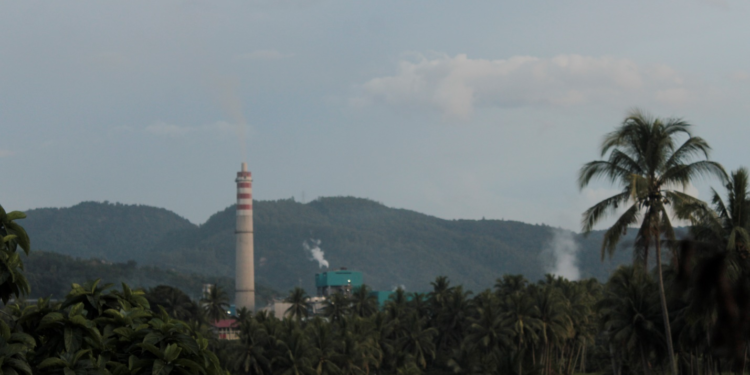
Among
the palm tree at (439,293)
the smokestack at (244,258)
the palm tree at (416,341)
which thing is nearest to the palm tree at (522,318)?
the palm tree at (416,341)

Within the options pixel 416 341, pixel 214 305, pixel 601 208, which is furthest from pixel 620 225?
pixel 214 305

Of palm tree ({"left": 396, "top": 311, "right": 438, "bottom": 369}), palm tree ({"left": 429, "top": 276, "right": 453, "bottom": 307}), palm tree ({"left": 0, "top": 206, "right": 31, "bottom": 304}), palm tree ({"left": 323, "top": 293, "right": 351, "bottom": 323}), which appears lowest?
palm tree ({"left": 396, "top": 311, "right": 438, "bottom": 369})

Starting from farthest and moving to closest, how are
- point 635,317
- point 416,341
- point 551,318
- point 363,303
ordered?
point 363,303 → point 416,341 → point 551,318 → point 635,317

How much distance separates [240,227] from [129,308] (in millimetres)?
148326

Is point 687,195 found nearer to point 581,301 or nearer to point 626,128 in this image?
point 626,128

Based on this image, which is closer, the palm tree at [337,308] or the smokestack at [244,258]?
the palm tree at [337,308]

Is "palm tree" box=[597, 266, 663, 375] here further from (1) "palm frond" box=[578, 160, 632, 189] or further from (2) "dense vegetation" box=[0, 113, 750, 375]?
(1) "palm frond" box=[578, 160, 632, 189]

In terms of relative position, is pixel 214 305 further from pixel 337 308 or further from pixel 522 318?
pixel 522 318

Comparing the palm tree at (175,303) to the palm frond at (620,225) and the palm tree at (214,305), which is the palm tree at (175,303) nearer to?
the palm tree at (214,305)

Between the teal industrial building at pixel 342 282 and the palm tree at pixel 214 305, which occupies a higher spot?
the teal industrial building at pixel 342 282

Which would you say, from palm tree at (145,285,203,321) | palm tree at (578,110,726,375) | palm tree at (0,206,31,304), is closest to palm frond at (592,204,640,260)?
palm tree at (578,110,726,375)

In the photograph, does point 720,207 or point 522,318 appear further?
point 522,318

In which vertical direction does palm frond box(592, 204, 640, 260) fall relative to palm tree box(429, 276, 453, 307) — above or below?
above

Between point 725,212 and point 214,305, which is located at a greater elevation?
point 725,212
